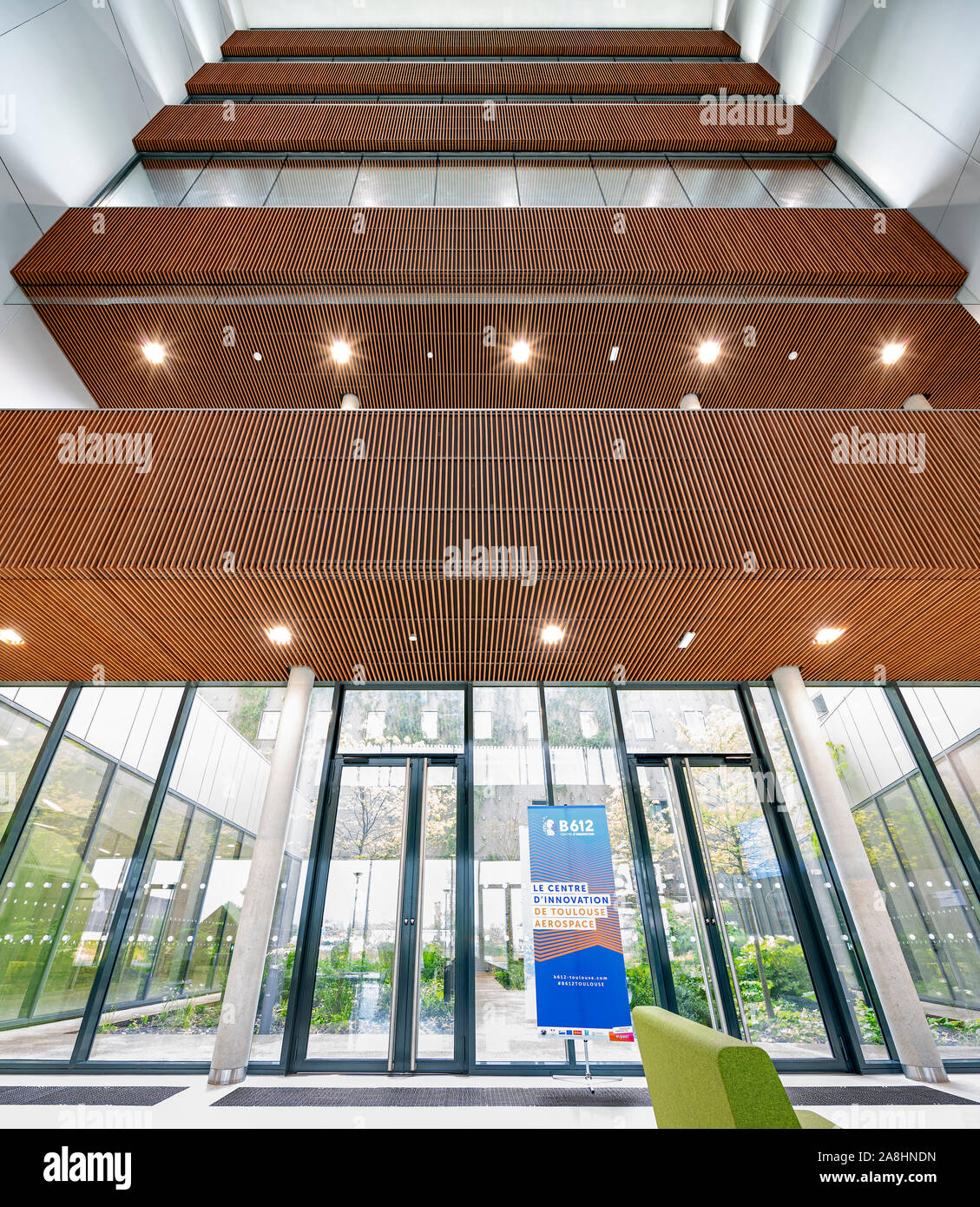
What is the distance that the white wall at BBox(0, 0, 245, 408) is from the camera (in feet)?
20.4

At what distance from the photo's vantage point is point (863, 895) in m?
5.18

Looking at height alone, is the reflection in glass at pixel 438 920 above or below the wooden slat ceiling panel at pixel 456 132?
below

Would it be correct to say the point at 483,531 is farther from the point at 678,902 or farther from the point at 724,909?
the point at 724,909

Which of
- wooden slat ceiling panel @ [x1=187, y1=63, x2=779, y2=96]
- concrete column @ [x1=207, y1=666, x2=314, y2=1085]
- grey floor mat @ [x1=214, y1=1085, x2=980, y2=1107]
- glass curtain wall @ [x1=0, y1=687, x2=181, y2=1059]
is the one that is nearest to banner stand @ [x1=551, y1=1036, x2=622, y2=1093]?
grey floor mat @ [x1=214, y1=1085, x2=980, y2=1107]

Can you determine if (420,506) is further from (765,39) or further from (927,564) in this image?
(765,39)

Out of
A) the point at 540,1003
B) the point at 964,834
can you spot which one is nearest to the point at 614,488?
the point at 540,1003

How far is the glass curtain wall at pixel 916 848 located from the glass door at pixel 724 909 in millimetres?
986

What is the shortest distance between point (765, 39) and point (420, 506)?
10516 mm

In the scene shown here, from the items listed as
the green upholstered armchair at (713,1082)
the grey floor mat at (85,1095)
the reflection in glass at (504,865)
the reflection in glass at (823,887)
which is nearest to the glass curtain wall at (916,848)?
the reflection in glass at (823,887)

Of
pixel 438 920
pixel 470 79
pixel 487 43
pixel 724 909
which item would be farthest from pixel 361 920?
pixel 487 43

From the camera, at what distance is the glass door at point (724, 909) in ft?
17.4

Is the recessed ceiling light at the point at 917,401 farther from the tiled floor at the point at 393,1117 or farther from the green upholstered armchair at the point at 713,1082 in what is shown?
the green upholstered armchair at the point at 713,1082

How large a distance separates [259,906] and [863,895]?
496 cm
